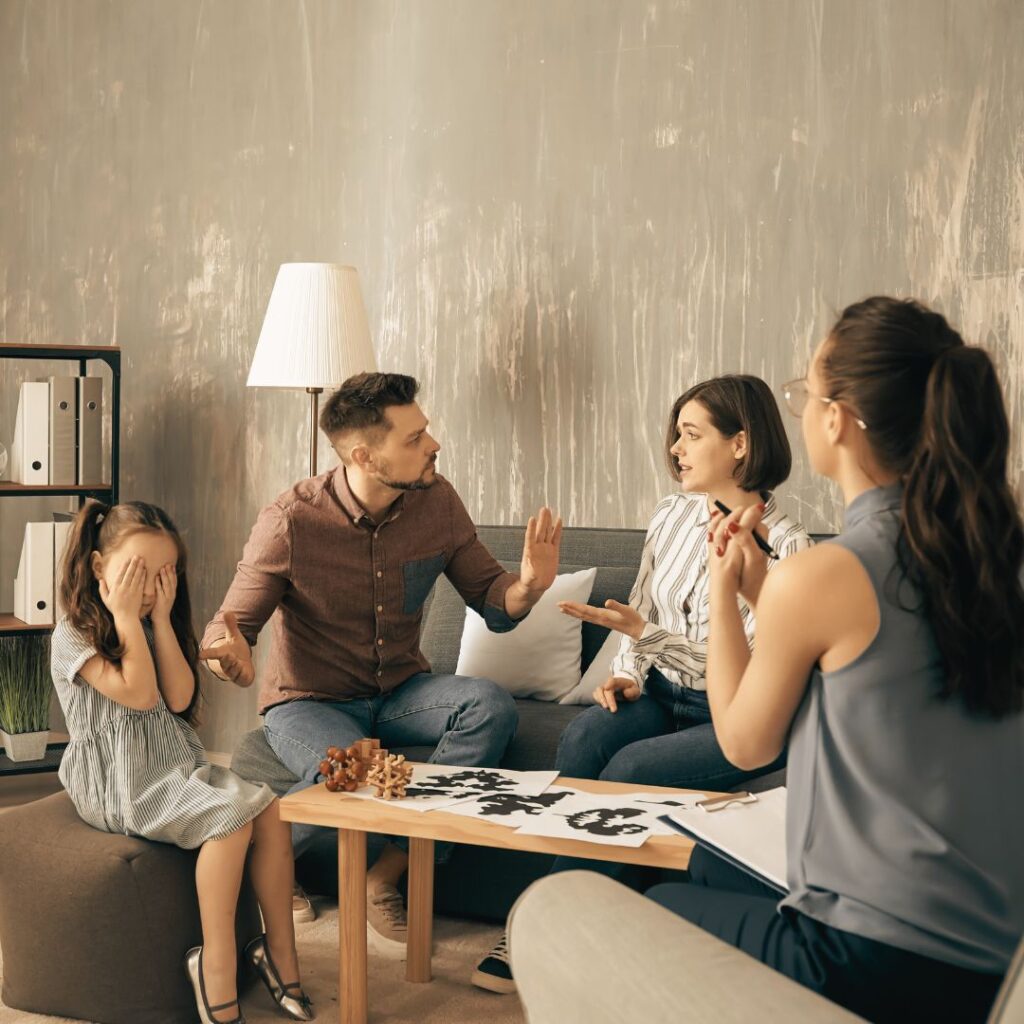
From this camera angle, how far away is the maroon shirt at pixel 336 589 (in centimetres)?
→ 269

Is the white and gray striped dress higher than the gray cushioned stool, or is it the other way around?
the white and gray striped dress

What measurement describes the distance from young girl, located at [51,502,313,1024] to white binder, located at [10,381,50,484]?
1545 millimetres

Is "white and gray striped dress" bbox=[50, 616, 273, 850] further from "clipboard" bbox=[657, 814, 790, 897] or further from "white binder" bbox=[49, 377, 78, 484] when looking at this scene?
"white binder" bbox=[49, 377, 78, 484]

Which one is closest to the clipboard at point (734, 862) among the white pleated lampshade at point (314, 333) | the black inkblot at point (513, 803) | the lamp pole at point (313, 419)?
the black inkblot at point (513, 803)

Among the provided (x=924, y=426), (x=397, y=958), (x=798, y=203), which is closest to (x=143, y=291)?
(x=798, y=203)

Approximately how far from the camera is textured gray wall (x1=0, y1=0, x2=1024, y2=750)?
3113mm

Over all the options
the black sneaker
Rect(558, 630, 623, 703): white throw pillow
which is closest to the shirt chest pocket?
Rect(558, 630, 623, 703): white throw pillow

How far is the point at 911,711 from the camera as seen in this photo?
1238 millimetres

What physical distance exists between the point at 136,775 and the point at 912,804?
1.42 m

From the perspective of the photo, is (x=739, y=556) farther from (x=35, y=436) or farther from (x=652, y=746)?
(x=35, y=436)

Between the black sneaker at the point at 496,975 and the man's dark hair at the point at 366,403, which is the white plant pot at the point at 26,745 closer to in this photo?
the man's dark hair at the point at 366,403

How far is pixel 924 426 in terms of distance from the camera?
1.29m

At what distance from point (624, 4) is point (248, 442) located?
5.70ft

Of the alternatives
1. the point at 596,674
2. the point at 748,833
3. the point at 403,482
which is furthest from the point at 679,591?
the point at 748,833
